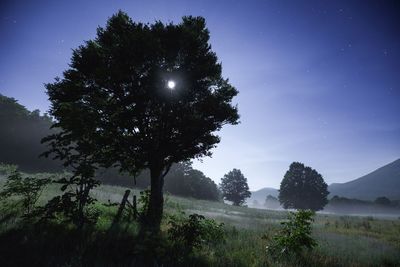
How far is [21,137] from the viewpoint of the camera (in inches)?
2347

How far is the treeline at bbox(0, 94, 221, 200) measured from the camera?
56.7 m

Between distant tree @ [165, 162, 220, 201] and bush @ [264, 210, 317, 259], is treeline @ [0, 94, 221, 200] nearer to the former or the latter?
distant tree @ [165, 162, 220, 201]

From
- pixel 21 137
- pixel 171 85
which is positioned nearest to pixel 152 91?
pixel 171 85

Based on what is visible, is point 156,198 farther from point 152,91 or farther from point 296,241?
point 296,241

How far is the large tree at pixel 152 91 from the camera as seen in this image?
12.6m

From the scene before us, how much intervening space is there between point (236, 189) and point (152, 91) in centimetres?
6541

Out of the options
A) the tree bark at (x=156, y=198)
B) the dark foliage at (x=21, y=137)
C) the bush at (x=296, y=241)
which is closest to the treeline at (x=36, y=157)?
the dark foliage at (x=21, y=137)

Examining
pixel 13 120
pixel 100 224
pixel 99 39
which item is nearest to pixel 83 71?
pixel 99 39

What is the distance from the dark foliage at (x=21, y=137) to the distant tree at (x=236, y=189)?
4321 centimetres

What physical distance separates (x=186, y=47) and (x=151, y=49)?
223cm

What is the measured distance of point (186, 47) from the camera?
14.1 meters

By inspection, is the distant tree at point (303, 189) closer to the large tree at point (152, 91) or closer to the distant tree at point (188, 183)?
the distant tree at point (188, 183)

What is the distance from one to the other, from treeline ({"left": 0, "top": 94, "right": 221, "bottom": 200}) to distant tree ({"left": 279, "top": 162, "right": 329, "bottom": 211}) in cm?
2247

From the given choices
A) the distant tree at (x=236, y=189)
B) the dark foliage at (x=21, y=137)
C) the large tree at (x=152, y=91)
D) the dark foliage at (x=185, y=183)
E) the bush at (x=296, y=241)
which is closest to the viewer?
the bush at (x=296, y=241)
